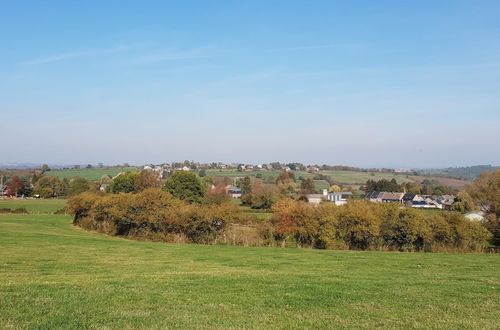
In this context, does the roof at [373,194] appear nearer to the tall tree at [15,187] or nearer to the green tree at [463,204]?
the green tree at [463,204]

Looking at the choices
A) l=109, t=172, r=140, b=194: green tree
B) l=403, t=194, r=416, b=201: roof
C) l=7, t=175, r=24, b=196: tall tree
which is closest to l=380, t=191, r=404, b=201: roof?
l=403, t=194, r=416, b=201: roof

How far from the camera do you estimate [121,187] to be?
87.3m

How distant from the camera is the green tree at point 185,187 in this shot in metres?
80.1

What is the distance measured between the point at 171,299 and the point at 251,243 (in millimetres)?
30310

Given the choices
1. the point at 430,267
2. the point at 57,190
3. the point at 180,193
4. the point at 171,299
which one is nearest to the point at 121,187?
the point at 180,193

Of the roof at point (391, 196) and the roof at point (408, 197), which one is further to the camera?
the roof at point (391, 196)

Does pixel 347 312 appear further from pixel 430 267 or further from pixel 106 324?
pixel 430 267

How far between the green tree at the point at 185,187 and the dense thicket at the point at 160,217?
85.1ft

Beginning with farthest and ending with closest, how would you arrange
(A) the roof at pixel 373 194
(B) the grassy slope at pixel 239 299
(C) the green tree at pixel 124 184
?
1. (A) the roof at pixel 373 194
2. (C) the green tree at pixel 124 184
3. (B) the grassy slope at pixel 239 299

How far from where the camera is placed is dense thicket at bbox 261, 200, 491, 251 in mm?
Answer: 38656

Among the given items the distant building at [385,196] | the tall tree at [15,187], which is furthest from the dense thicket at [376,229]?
the tall tree at [15,187]

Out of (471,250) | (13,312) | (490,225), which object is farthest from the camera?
(490,225)

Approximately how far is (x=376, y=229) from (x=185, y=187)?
48.4 m

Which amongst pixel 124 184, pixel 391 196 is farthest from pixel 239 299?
pixel 391 196
